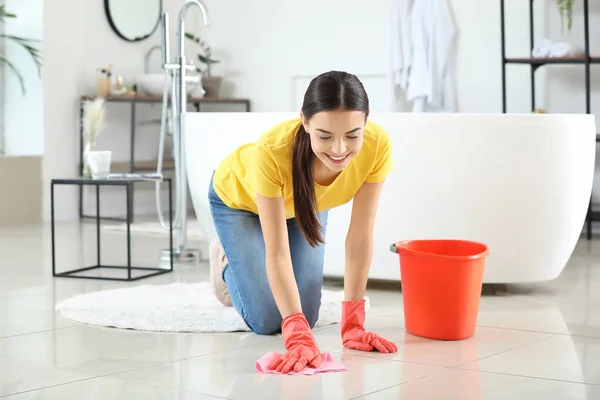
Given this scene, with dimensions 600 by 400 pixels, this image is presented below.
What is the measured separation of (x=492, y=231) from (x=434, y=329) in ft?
2.80

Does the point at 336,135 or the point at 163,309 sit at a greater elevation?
the point at 336,135

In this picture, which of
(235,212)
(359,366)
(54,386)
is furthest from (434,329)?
(54,386)

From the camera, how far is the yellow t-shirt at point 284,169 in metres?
2.35

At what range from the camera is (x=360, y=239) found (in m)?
2.53

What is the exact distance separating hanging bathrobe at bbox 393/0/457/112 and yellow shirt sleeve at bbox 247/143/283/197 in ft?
12.5

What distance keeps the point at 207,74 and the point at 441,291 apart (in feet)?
15.7

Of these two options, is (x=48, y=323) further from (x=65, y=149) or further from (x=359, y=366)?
(x=65, y=149)

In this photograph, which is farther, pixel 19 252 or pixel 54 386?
pixel 19 252

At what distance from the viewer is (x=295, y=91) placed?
699 centimetres

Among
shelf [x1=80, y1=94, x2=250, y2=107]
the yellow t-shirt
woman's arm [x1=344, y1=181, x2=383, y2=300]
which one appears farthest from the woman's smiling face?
shelf [x1=80, y1=94, x2=250, y2=107]

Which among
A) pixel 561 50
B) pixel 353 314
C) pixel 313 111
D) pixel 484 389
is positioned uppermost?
pixel 561 50

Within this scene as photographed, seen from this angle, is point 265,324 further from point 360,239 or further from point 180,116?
point 180,116

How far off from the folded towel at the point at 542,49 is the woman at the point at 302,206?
3.08 m

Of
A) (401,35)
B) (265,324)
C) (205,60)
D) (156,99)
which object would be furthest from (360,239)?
(205,60)
